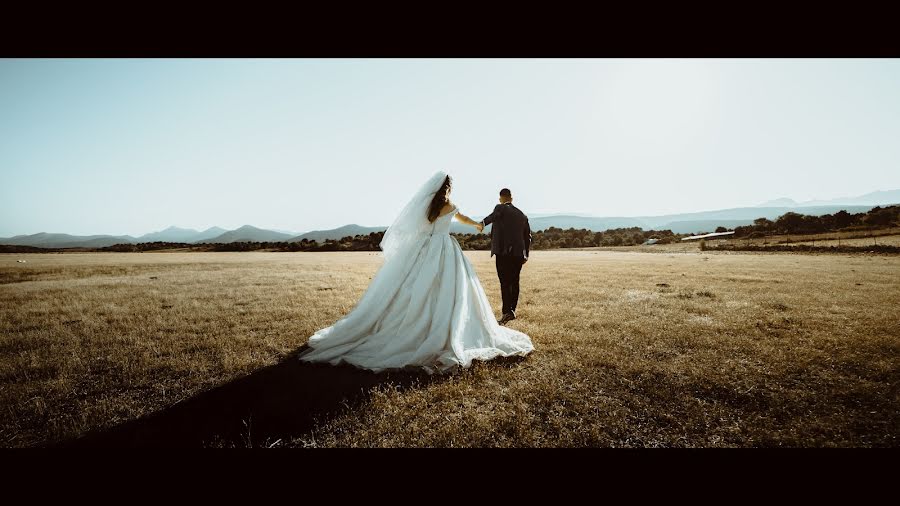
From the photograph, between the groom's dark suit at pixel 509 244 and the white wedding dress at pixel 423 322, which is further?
the groom's dark suit at pixel 509 244

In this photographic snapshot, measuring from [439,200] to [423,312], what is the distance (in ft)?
7.40

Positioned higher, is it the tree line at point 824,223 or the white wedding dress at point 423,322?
the tree line at point 824,223

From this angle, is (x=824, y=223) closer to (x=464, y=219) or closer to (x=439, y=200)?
(x=464, y=219)

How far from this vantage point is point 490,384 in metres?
5.30

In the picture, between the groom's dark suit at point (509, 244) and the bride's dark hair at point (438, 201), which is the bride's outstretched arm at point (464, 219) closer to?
the bride's dark hair at point (438, 201)

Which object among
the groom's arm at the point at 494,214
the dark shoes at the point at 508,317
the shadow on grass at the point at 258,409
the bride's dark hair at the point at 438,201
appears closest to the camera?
the shadow on grass at the point at 258,409

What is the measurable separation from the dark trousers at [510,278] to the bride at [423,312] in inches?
118

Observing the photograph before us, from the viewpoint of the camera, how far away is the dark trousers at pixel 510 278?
1016cm

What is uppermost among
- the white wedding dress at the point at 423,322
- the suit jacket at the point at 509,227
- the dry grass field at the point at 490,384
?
the suit jacket at the point at 509,227

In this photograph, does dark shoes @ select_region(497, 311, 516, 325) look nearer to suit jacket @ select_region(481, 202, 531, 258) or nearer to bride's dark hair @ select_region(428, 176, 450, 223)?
suit jacket @ select_region(481, 202, 531, 258)

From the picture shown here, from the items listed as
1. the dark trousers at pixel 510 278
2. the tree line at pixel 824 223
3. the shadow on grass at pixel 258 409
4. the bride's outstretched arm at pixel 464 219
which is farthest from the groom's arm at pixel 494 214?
the tree line at pixel 824 223

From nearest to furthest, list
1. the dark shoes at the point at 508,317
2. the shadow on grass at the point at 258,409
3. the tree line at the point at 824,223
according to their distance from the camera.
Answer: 1. the shadow on grass at the point at 258,409
2. the dark shoes at the point at 508,317
3. the tree line at the point at 824,223
